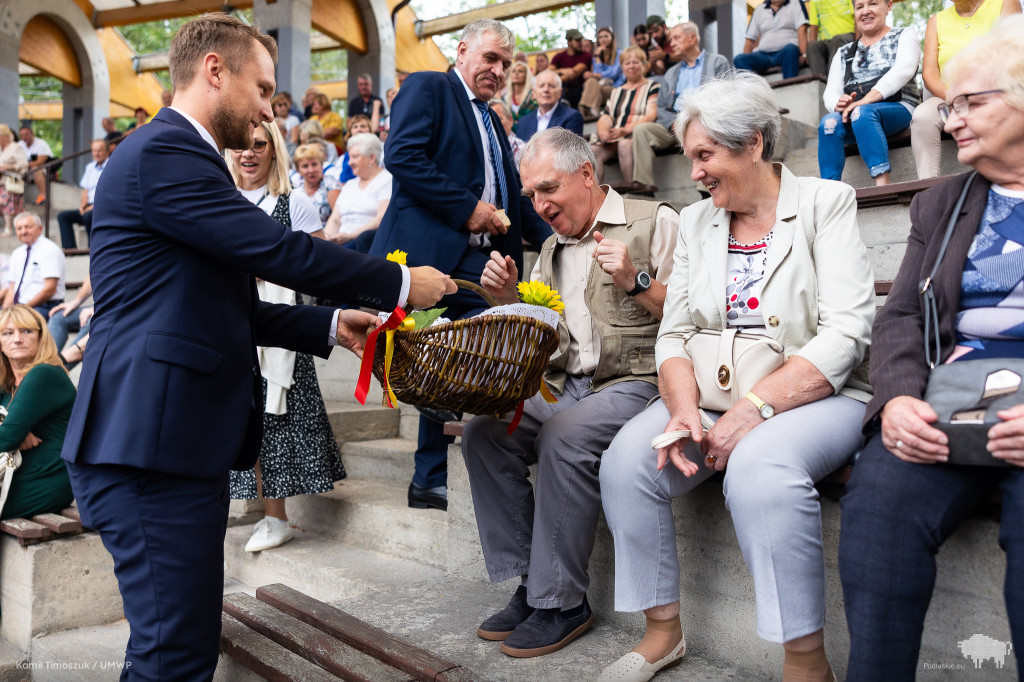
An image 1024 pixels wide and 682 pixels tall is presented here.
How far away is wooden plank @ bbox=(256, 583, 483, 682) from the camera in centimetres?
208

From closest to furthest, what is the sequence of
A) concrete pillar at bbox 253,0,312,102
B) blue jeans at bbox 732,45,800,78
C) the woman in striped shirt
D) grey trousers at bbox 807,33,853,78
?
1. the woman in striped shirt
2. grey trousers at bbox 807,33,853,78
3. blue jeans at bbox 732,45,800,78
4. concrete pillar at bbox 253,0,312,102

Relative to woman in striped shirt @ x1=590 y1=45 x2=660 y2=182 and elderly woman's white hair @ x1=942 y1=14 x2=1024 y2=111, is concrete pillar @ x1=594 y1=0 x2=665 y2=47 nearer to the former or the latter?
woman in striped shirt @ x1=590 y1=45 x2=660 y2=182

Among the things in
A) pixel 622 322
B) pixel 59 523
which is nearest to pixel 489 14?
pixel 59 523

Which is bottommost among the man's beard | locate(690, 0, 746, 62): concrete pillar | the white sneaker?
the white sneaker

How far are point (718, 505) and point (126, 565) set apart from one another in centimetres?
144

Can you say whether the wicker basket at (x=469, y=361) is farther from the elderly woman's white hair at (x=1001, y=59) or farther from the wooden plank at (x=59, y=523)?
the wooden plank at (x=59, y=523)

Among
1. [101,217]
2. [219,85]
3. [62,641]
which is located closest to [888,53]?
[219,85]

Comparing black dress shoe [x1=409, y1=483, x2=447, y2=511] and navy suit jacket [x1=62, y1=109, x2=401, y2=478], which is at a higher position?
navy suit jacket [x1=62, y1=109, x2=401, y2=478]

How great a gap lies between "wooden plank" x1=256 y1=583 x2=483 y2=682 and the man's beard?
1.36 metres

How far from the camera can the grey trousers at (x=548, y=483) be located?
2.25 metres

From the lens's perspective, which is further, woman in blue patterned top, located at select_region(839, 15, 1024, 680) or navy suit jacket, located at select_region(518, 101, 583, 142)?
navy suit jacket, located at select_region(518, 101, 583, 142)

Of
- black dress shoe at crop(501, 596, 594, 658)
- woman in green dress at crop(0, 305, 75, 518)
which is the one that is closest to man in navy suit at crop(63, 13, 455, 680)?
black dress shoe at crop(501, 596, 594, 658)

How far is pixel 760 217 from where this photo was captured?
2.21 metres

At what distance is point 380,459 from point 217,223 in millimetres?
2538
